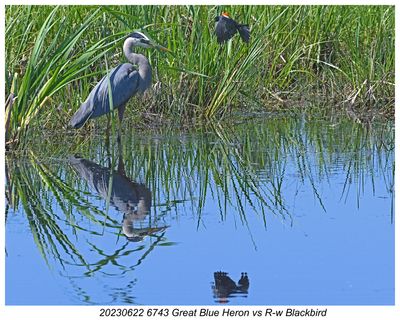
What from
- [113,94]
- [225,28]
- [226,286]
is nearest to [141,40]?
[113,94]

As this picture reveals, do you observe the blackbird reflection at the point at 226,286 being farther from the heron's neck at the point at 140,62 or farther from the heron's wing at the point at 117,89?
the heron's neck at the point at 140,62

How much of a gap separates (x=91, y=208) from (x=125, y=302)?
1.83 meters

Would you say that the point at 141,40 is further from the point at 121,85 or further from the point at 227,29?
the point at 227,29

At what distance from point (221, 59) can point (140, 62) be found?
0.78 metres

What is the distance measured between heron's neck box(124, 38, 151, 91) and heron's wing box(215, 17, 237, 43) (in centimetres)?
72

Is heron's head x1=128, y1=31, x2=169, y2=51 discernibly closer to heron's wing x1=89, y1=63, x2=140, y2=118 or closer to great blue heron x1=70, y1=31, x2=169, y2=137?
great blue heron x1=70, y1=31, x2=169, y2=137

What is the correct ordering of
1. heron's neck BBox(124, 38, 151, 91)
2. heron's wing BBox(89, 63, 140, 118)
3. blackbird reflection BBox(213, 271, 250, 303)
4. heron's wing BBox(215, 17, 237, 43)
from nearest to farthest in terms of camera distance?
blackbird reflection BBox(213, 271, 250, 303), heron's wing BBox(89, 63, 140, 118), heron's wing BBox(215, 17, 237, 43), heron's neck BBox(124, 38, 151, 91)

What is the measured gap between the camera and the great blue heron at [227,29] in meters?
9.36

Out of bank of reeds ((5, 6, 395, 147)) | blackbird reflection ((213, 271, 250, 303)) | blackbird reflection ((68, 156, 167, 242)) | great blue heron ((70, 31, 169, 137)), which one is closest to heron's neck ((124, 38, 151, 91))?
great blue heron ((70, 31, 169, 137))

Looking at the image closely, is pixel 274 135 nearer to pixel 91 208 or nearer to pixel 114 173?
pixel 114 173

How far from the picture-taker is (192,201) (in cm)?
661

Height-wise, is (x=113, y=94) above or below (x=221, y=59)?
below

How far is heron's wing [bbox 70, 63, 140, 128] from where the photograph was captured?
902cm

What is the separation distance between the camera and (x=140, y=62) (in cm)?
957
